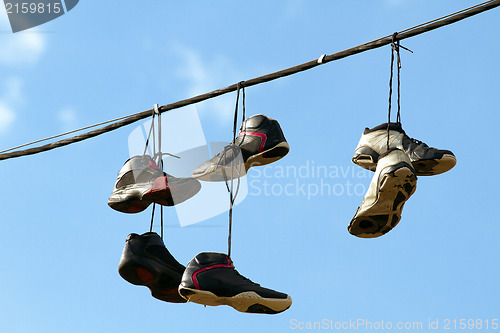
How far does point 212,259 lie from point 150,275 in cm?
70

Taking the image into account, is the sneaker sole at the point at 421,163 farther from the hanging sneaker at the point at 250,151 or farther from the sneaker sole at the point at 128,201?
the sneaker sole at the point at 128,201

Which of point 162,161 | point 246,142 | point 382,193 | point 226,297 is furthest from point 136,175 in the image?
point 382,193

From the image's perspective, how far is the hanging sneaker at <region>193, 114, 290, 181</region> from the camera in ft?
27.7

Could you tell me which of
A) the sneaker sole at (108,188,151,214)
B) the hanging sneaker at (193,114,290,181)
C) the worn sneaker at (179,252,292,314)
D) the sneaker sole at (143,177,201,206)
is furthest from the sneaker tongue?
the sneaker sole at (108,188,151,214)

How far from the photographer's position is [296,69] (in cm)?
797

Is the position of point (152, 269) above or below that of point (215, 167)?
below

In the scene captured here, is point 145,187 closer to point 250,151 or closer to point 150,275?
point 150,275

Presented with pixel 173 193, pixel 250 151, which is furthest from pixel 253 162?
pixel 173 193

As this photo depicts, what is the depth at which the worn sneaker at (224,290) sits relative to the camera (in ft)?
25.0

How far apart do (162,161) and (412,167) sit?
192 centimetres

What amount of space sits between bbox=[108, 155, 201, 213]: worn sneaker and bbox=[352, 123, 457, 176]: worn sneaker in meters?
1.10

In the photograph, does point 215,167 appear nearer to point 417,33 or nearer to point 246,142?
point 246,142

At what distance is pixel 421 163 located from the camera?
7.94m

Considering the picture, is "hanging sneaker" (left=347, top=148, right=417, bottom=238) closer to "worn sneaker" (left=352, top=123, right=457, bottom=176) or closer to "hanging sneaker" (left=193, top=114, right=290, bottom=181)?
"worn sneaker" (left=352, top=123, right=457, bottom=176)
